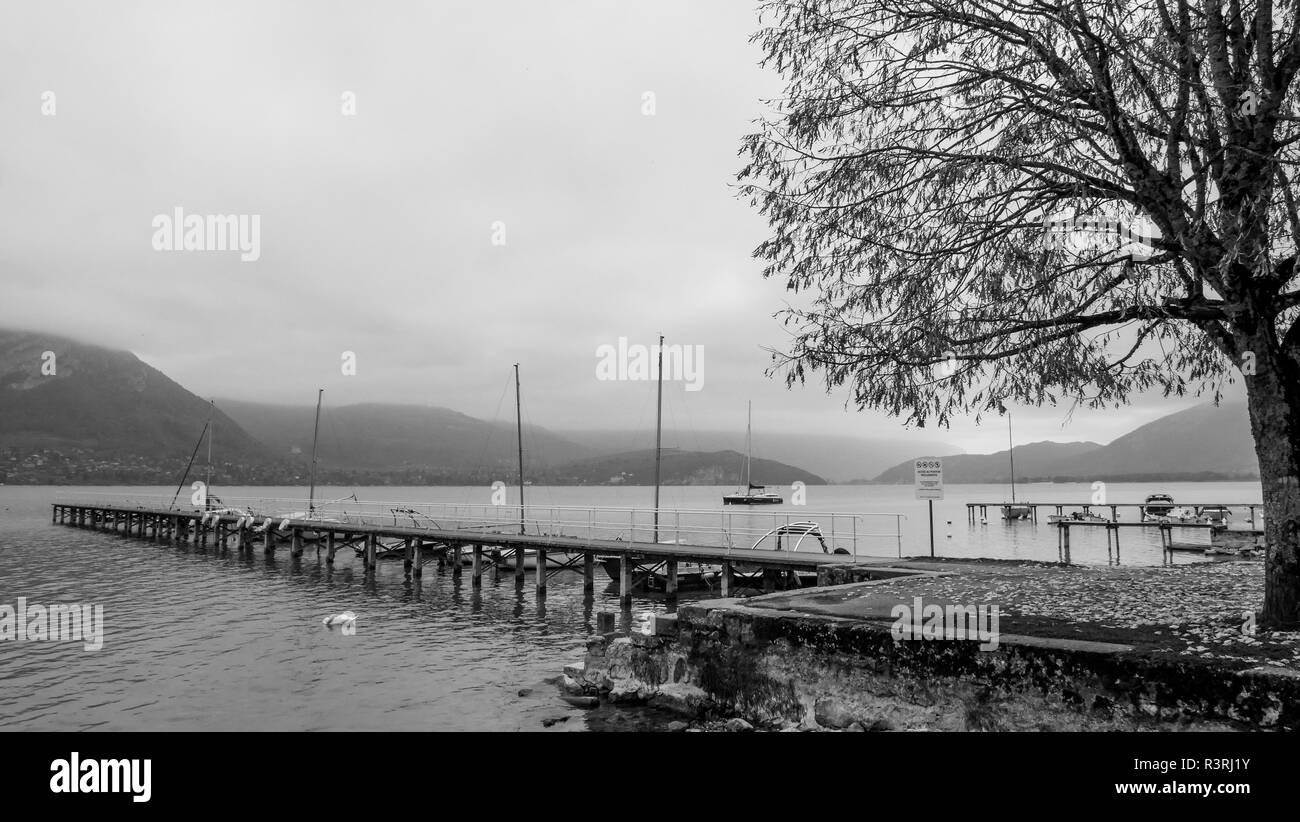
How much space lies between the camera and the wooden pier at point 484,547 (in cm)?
2388

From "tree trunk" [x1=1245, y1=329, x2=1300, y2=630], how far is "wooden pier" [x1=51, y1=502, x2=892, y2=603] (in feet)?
33.2

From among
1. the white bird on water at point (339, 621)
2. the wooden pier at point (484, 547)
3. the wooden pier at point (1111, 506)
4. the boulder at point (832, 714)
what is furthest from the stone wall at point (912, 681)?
the wooden pier at point (1111, 506)

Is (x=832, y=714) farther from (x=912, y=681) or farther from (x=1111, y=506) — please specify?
(x=1111, y=506)

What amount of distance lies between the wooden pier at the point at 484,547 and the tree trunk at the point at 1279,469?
10.1 meters

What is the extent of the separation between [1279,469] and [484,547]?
3658 centimetres

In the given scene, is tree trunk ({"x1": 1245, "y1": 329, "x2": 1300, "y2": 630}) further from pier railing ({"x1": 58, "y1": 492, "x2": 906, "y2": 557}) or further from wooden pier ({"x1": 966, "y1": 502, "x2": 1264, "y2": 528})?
wooden pier ({"x1": 966, "y1": 502, "x2": 1264, "y2": 528})

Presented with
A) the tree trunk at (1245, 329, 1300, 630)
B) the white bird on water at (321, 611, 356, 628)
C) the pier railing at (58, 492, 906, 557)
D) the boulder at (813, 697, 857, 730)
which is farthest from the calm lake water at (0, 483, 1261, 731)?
the tree trunk at (1245, 329, 1300, 630)

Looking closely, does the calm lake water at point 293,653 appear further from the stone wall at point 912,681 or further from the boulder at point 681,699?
the stone wall at point 912,681

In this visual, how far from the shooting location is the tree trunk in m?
8.38

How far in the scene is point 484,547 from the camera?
40.9 metres

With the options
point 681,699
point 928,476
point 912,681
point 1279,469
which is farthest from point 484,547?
point 1279,469
